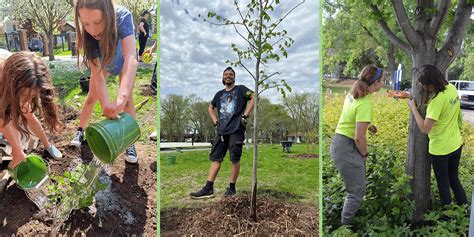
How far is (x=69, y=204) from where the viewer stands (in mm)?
2840

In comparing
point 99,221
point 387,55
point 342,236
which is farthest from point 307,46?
point 99,221

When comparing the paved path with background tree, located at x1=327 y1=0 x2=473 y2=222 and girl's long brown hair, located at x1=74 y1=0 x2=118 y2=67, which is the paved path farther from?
girl's long brown hair, located at x1=74 y1=0 x2=118 y2=67

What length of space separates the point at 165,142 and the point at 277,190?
0.76 metres

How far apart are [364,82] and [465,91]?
847mm

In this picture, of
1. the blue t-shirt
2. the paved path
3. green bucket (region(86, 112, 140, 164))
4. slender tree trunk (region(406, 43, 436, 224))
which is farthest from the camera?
the paved path

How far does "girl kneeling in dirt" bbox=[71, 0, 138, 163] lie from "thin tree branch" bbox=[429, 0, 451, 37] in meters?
1.87

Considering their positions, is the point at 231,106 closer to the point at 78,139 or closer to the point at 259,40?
the point at 259,40

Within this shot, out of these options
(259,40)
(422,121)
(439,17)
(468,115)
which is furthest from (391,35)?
(259,40)

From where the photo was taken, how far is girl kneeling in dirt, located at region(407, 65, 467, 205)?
292 cm

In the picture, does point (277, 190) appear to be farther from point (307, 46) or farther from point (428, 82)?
point (428, 82)

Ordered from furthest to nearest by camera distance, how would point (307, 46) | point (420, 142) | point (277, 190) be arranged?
point (420, 142), point (277, 190), point (307, 46)

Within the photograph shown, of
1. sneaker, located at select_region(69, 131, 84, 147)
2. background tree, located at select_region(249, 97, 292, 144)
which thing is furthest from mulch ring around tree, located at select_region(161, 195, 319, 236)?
sneaker, located at select_region(69, 131, 84, 147)

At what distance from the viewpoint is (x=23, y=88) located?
2.70 meters

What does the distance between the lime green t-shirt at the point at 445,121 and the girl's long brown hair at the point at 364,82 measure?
1.39 feet
